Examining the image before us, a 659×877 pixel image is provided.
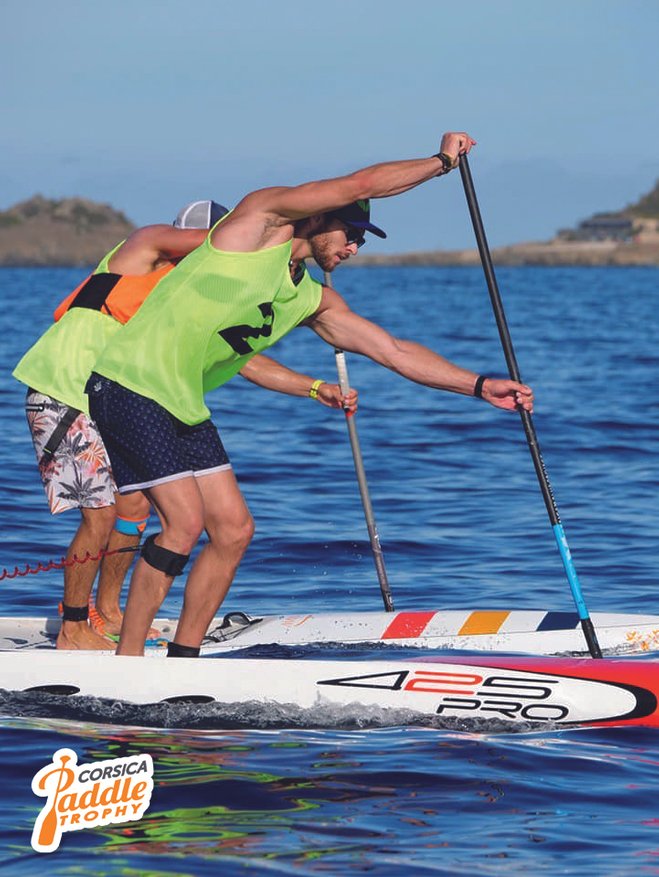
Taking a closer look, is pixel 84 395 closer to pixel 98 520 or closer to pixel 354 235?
pixel 98 520

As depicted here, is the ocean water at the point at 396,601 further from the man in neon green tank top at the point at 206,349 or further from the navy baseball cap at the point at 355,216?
the navy baseball cap at the point at 355,216

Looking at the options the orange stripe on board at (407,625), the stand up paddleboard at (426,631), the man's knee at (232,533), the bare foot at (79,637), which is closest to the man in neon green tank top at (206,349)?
the man's knee at (232,533)

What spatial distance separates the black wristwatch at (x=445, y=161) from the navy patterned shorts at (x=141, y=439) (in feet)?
5.31

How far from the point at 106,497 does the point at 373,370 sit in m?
21.1

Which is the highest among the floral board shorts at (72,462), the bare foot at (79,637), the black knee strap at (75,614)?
the floral board shorts at (72,462)

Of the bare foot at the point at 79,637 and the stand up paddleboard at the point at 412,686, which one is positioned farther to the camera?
the bare foot at the point at 79,637

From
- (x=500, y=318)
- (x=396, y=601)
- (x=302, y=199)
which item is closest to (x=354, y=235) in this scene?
(x=302, y=199)

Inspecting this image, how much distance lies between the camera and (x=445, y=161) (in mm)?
7109

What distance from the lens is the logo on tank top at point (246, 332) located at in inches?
278

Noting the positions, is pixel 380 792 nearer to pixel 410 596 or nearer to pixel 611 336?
pixel 410 596

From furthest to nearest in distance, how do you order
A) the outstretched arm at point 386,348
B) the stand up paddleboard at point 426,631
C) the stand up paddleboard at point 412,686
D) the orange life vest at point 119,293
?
the stand up paddleboard at point 426,631 < the orange life vest at point 119,293 < the outstretched arm at point 386,348 < the stand up paddleboard at point 412,686

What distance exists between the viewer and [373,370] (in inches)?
1164

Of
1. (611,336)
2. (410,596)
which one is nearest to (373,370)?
(611,336)

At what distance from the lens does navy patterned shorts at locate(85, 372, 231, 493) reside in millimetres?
7016
